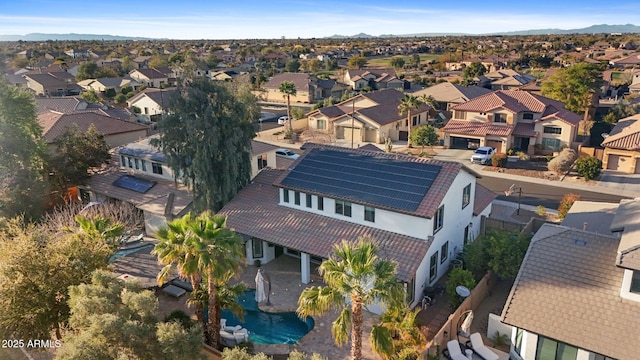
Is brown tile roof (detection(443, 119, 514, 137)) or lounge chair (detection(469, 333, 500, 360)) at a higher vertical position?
brown tile roof (detection(443, 119, 514, 137))

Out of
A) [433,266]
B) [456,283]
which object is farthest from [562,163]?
[456,283]

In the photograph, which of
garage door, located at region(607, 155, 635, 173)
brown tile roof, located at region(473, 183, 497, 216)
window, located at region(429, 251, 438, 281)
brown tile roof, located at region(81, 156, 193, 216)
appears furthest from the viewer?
garage door, located at region(607, 155, 635, 173)

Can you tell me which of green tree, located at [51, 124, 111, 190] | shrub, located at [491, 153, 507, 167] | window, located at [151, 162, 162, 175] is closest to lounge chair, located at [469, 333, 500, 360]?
window, located at [151, 162, 162, 175]

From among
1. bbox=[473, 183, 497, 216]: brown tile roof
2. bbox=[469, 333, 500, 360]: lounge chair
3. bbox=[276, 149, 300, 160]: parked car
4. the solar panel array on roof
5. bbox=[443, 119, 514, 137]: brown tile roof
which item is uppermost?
the solar panel array on roof

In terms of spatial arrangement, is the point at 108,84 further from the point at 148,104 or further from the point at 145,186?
the point at 145,186

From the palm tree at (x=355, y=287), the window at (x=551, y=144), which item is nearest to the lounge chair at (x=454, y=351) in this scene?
the palm tree at (x=355, y=287)

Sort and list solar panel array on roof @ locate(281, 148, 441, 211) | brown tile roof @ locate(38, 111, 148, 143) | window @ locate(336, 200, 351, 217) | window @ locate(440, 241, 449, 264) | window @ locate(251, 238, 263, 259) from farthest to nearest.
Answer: brown tile roof @ locate(38, 111, 148, 143) → window @ locate(251, 238, 263, 259) → window @ locate(336, 200, 351, 217) → window @ locate(440, 241, 449, 264) → solar panel array on roof @ locate(281, 148, 441, 211)

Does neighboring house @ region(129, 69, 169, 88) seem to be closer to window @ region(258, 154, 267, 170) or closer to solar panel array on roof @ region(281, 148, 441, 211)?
window @ region(258, 154, 267, 170)

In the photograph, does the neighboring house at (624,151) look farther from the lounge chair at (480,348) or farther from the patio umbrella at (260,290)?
the patio umbrella at (260,290)
